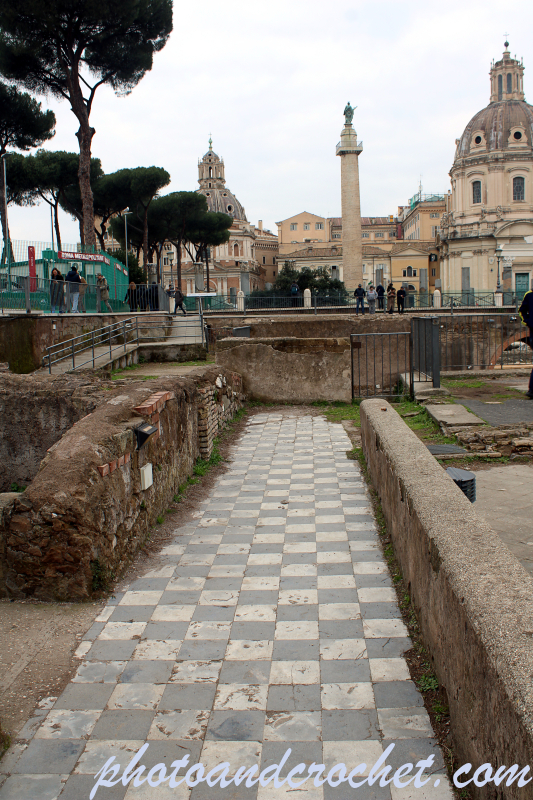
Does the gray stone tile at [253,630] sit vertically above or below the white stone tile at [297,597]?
below

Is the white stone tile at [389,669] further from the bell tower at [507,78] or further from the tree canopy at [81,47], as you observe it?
the bell tower at [507,78]

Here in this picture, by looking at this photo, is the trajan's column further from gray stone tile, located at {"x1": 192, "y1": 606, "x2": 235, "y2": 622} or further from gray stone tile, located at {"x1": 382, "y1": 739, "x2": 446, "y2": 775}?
gray stone tile, located at {"x1": 382, "y1": 739, "x2": 446, "y2": 775}

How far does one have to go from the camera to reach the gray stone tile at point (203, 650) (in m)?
3.21

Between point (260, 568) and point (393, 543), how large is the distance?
951 mm

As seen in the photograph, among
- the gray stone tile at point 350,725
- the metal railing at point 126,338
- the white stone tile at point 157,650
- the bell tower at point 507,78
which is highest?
the bell tower at point 507,78

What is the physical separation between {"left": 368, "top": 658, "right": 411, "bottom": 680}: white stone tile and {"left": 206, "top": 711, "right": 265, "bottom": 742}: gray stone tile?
0.61 meters

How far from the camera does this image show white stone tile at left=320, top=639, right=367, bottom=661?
3.18 metres

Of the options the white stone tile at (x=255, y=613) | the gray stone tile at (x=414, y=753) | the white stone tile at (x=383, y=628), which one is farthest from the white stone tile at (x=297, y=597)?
the gray stone tile at (x=414, y=753)

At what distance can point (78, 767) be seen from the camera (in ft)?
8.03

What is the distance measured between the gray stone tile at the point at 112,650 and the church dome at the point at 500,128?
64468 mm

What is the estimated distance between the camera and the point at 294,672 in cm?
304

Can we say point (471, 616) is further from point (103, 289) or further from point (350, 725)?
point (103, 289)

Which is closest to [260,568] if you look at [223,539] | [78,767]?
[223,539]

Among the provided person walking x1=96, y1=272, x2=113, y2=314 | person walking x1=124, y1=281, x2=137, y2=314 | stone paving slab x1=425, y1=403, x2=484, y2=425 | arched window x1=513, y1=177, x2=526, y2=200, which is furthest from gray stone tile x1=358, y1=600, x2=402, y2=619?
arched window x1=513, y1=177, x2=526, y2=200
